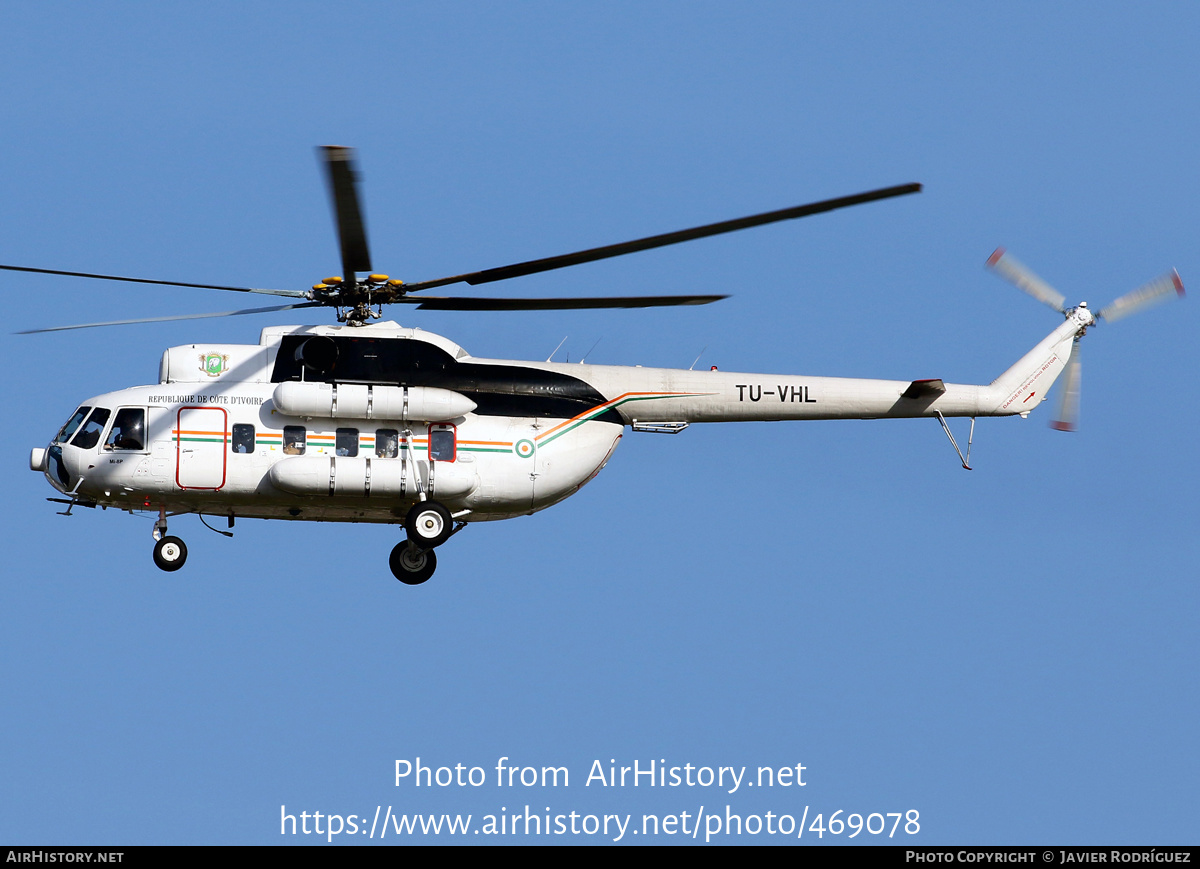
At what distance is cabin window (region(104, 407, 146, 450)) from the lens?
2200 cm

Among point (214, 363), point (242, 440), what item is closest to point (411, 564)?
point (242, 440)

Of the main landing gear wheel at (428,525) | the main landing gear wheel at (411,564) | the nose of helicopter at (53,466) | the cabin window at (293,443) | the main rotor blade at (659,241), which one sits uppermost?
A: the main rotor blade at (659,241)

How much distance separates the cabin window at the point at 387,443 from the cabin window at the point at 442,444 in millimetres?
508

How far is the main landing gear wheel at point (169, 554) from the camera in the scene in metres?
22.2

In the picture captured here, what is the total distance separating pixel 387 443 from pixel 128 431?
12.0 ft

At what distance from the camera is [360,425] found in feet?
73.0

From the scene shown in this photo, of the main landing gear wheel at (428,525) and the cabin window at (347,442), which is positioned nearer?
the cabin window at (347,442)

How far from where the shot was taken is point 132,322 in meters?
21.4

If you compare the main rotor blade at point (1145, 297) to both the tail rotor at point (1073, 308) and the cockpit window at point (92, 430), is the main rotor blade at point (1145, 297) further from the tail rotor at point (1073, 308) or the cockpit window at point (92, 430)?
the cockpit window at point (92, 430)

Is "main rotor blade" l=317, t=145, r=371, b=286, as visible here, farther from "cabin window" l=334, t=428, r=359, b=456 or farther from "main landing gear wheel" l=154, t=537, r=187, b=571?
"main landing gear wheel" l=154, t=537, r=187, b=571

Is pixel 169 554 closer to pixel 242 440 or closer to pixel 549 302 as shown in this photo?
pixel 242 440

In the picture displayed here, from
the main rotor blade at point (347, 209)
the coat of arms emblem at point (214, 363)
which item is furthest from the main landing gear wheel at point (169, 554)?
the main rotor blade at point (347, 209)
